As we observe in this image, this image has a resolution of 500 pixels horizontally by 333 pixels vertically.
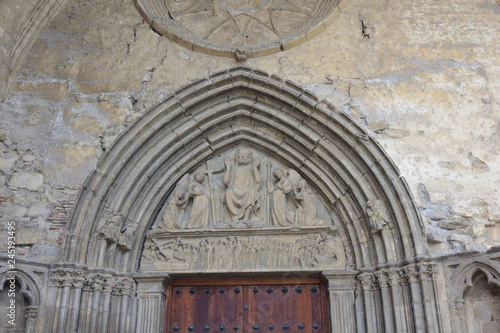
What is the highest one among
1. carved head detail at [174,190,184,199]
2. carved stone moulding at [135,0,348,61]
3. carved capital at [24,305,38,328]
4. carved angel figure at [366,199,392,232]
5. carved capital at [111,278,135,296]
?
carved stone moulding at [135,0,348,61]

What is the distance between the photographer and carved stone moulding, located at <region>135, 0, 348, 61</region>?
20.8 feet

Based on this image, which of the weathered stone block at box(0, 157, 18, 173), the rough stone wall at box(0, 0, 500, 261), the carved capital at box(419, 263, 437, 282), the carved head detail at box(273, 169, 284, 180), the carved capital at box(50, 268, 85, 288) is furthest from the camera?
the carved head detail at box(273, 169, 284, 180)

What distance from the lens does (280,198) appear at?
6051 mm

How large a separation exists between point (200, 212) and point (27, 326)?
223 centimetres

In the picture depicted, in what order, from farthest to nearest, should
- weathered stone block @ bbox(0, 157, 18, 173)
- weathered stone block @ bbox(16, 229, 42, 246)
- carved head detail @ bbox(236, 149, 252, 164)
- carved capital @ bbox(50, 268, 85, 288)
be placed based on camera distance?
carved head detail @ bbox(236, 149, 252, 164)
weathered stone block @ bbox(0, 157, 18, 173)
weathered stone block @ bbox(16, 229, 42, 246)
carved capital @ bbox(50, 268, 85, 288)

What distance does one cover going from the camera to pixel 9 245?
5137 millimetres

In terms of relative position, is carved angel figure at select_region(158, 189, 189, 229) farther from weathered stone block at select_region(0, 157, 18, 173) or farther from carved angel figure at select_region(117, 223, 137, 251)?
weathered stone block at select_region(0, 157, 18, 173)

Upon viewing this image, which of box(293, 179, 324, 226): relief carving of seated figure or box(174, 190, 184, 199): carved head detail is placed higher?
box(174, 190, 184, 199): carved head detail

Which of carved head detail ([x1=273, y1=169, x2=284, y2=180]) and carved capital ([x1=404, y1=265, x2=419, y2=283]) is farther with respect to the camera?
carved head detail ([x1=273, y1=169, x2=284, y2=180])

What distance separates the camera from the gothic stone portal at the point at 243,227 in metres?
5.79

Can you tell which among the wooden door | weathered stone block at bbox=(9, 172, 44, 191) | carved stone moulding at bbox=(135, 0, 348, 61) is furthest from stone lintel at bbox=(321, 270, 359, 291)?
weathered stone block at bbox=(9, 172, 44, 191)

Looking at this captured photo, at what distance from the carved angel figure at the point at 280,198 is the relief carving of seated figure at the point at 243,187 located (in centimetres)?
21

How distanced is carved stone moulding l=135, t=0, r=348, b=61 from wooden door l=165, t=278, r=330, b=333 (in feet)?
9.48

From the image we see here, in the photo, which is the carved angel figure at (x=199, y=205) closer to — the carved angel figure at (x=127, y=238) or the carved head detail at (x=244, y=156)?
the carved head detail at (x=244, y=156)
